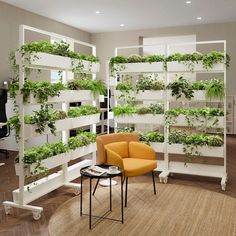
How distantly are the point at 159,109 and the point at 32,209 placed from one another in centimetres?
267

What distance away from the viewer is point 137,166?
4.29 m

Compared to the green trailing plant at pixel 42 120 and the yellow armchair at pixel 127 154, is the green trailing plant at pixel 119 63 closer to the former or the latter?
the yellow armchair at pixel 127 154

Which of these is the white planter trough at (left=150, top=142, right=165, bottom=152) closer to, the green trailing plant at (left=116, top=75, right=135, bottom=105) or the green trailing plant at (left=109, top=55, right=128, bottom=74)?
the green trailing plant at (left=116, top=75, right=135, bottom=105)

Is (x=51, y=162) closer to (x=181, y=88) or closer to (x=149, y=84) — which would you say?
(x=149, y=84)

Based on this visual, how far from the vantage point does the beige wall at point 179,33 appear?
1029cm

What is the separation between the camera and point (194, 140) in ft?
17.0

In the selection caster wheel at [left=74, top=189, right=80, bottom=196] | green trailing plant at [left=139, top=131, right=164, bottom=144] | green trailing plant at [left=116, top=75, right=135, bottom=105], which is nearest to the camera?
caster wheel at [left=74, top=189, right=80, bottom=196]

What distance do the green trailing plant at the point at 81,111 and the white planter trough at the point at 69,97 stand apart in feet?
0.60

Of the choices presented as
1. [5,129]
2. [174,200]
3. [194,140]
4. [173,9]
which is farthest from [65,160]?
[173,9]

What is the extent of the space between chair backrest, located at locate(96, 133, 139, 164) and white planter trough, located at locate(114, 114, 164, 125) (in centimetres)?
61

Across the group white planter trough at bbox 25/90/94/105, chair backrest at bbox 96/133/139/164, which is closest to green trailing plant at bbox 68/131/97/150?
chair backrest at bbox 96/133/139/164

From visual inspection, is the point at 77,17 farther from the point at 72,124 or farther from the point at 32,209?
the point at 32,209

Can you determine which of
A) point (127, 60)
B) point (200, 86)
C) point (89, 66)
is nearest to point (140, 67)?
point (127, 60)

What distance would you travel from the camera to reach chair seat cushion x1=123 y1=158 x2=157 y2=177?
A: 13.7ft
